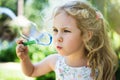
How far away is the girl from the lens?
7.80 ft

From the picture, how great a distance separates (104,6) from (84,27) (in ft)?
6.24

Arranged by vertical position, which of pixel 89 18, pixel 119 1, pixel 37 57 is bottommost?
pixel 37 57

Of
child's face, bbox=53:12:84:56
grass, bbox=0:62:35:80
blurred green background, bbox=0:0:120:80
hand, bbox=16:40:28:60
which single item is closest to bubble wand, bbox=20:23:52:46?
hand, bbox=16:40:28:60

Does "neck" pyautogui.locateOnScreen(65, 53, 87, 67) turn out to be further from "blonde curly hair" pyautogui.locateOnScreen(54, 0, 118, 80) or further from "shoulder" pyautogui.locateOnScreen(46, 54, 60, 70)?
"shoulder" pyautogui.locateOnScreen(46, 54, 60, 70)

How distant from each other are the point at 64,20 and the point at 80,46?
0.67 feet

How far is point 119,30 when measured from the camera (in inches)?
166

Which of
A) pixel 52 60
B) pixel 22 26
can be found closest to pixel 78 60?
pixel 52 60

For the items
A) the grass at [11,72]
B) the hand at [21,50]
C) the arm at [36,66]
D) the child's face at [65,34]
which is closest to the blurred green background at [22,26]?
the grass at [11,72]

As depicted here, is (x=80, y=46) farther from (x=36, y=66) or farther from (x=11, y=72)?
(x=11, y=72)

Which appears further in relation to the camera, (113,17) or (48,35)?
(113,17)

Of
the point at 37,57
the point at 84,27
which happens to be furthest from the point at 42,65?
the point at 37,57

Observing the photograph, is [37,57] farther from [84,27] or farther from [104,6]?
[84,27]

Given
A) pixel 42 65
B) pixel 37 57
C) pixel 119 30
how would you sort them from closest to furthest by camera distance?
pixel 42 65, pixel 119 30, pixel 37 57

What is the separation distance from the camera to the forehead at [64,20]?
2367 mm
